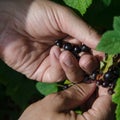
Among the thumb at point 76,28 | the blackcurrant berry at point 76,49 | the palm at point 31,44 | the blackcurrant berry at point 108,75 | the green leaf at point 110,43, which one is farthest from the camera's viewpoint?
the palm at point 31,44

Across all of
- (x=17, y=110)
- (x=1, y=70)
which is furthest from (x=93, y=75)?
(x=17, y=110)

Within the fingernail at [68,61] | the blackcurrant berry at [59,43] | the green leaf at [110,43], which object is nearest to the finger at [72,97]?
the fingernail at [68,61]

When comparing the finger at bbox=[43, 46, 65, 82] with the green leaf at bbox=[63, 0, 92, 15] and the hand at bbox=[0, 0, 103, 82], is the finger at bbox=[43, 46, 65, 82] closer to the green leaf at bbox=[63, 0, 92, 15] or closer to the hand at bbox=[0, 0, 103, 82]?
the hand at bbox=[0, 0, 103, 82]

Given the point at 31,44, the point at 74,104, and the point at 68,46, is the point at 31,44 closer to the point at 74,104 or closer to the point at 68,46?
the point at 68,46

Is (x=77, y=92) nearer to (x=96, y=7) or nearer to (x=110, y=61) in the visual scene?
(x=110, y=61)

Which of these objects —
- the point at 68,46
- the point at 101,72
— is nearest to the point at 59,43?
the point at 68,46

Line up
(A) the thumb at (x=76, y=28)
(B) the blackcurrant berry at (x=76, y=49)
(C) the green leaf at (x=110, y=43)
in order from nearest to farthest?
(C) the green leaf at (x=110, y=43) < (A) the thumb at (x=76, y=28) < (B) the blackcurrant berry at (x=76, y=49)

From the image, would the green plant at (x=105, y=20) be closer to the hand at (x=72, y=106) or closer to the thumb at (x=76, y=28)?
the thumb at (x=76, y=28)

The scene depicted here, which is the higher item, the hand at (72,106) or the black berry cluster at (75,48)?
the black berry cluster at (75,48)
